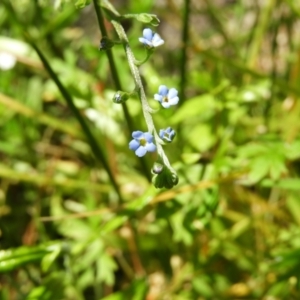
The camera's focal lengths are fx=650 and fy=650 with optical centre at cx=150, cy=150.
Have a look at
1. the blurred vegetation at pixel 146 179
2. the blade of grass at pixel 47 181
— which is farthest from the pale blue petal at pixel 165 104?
the blade of grass at pixel 47 181

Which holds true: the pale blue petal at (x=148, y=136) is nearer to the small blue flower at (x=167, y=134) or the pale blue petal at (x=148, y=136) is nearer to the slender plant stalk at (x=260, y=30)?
the small blue flower at (x=167, y=134)

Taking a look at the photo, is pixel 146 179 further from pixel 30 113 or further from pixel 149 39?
pixel 149 39

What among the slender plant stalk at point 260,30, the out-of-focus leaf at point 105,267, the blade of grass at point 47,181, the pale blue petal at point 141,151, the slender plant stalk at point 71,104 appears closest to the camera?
the pale blue petal at point 141,151

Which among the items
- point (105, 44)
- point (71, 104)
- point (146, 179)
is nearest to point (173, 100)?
point (105, 44)

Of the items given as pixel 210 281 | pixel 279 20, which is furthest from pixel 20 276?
pixel 279 20

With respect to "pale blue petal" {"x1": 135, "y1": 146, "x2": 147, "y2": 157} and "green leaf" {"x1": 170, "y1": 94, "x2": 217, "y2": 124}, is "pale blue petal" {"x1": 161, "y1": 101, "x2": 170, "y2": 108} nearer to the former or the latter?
"pale blue petal" {"x1": 135, "y1": 146, "x2": 147, "y2": 157}

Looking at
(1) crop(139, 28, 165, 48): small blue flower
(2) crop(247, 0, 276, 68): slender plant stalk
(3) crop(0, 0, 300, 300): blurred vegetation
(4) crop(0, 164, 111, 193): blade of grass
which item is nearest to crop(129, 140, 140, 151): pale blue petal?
(1) crop(139, 28, 165, 48): small blue flower
